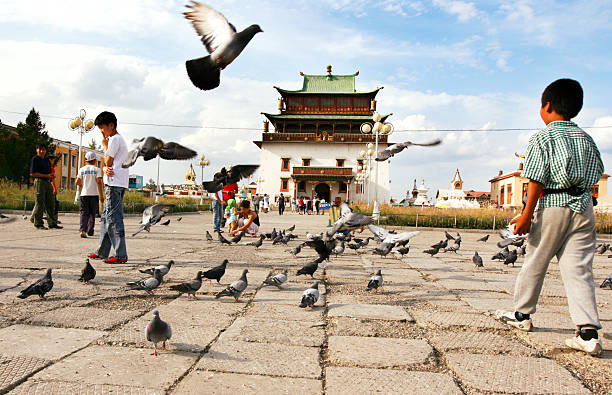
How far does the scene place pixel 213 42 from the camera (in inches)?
163

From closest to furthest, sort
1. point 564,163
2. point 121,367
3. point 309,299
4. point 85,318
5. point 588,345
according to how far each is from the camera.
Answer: point 121,367 → point 588,345 → point 564,163 → point 85,318 → point 309,299

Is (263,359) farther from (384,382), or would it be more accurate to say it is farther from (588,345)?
(588,345)

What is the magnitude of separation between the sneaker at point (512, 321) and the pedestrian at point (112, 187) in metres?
4.00

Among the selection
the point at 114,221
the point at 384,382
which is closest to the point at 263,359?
the point at 384,382

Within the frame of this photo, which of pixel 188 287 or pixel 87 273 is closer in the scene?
pixel 188 287

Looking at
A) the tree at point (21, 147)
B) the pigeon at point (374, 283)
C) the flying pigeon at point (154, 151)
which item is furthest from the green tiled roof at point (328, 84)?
the pigeon at point (374, 283)

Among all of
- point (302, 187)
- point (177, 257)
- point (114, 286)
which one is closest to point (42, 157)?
point (177, 257)

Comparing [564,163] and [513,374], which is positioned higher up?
[564,163]

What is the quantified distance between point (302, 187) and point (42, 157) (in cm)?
4042

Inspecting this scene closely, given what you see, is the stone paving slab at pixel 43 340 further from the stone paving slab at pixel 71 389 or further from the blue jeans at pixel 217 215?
the blue jeans at pixel 217 215

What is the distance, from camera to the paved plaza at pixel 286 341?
6.15ft

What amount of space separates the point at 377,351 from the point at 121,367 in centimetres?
128

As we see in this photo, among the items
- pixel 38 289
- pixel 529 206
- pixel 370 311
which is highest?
pixel 529 206

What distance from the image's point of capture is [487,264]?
686cm
